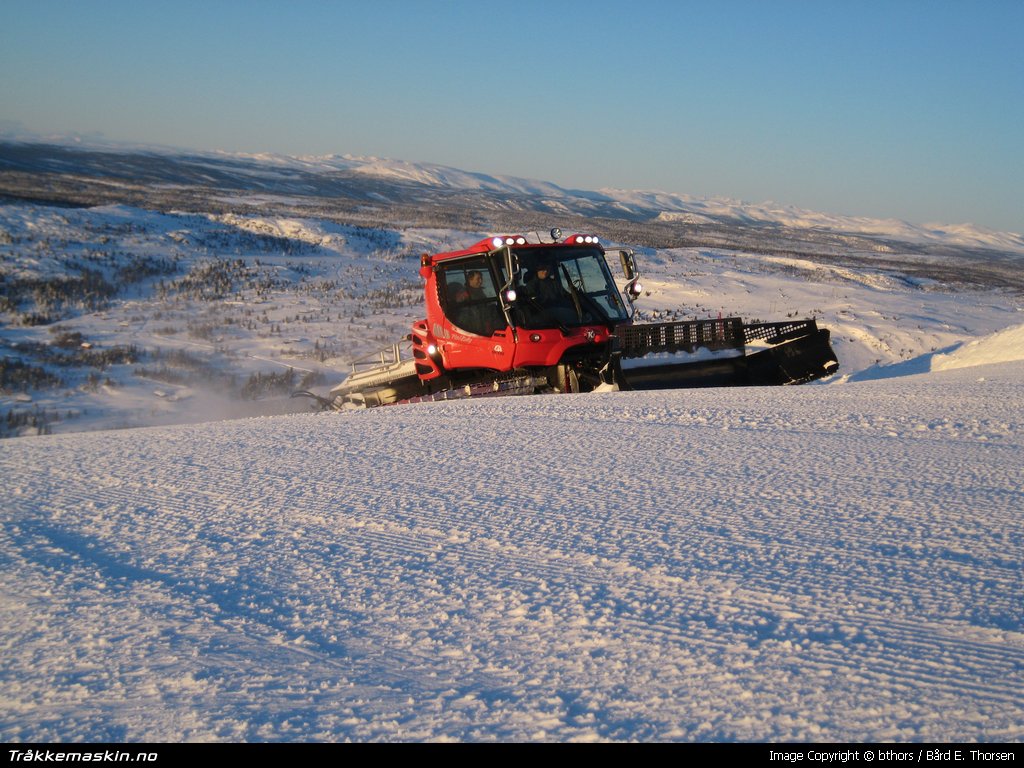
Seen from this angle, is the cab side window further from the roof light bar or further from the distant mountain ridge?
the distant mountain ridge

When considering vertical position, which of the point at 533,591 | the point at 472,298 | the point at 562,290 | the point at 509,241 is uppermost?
the point at 509,241

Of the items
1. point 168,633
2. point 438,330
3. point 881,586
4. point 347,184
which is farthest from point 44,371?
point 347,184

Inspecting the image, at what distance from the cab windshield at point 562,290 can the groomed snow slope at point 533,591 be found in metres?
4.59

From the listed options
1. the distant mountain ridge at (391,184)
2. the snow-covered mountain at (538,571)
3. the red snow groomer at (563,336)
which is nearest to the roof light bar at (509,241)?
the red snow groomer at (563,336)

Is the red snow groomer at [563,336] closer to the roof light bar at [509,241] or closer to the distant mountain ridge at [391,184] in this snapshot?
the roof light bar at [509,241]

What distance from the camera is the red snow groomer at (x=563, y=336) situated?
9078 millimetres

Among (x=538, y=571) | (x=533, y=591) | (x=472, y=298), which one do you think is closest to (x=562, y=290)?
(x=472, y=298)

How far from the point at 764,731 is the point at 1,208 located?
36372 millimetres

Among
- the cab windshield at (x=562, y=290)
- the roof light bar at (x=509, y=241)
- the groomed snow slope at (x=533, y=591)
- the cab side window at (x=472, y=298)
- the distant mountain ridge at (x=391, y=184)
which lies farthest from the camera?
the distant mountain ridge at (x=391, y=184)

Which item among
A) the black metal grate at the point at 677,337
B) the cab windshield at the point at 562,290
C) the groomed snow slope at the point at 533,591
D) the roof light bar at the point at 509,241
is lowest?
the groomed snow slope at the point at 533,591

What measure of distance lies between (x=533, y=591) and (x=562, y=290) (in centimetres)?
698

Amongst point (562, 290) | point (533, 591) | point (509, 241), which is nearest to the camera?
point (533, 591)

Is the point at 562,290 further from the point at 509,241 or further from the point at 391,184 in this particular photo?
the point at 391,184

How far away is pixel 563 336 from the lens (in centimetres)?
911
